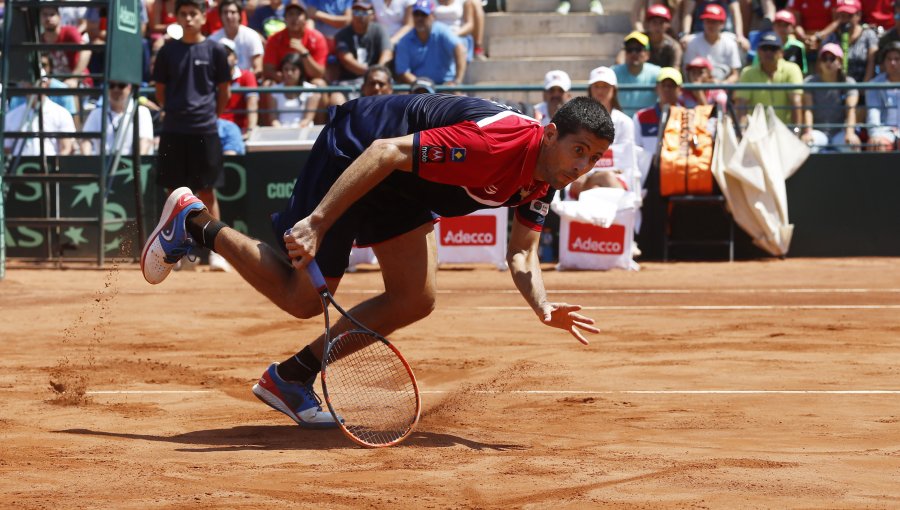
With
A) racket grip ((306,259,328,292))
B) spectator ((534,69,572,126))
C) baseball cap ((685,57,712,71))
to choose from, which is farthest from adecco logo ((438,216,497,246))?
racket grip ((306,259,328,292))

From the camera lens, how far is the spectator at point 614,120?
40.0 feet

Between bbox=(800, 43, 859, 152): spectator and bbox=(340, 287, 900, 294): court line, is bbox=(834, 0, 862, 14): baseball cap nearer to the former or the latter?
bbox=(800, 43, 859, 152): spectator

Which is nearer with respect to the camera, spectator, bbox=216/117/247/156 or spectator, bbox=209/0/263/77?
spectator, bbox=216/117/247/156

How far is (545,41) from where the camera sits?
53.2 feet

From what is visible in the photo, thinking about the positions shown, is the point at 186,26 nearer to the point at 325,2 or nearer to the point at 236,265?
the point at 325,2

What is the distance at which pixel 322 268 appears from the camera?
218 inches

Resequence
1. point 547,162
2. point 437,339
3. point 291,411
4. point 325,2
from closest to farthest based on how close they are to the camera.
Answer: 1. point 547,162
2. point 291,411
3. point 437,339
4. point 325,2

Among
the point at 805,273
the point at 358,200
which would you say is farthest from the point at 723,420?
the point at 805,273

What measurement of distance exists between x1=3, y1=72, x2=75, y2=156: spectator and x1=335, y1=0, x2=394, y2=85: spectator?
9.92 ft

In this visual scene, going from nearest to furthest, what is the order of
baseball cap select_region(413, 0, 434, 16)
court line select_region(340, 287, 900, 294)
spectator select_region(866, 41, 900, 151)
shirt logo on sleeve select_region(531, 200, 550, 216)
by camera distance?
shirt logo on sleeve select_region(531, 200, 550, 216) < court line select_region(340, 287, 900, 294) < spectator select_region(866, 41, 900, 151) < baseball cap select_region(413, 0, 434, 16)

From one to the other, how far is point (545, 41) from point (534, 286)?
11026mm

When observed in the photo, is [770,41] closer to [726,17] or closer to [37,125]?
[726,17]

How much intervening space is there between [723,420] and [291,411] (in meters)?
1.92

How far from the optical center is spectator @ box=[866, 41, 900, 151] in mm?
13266
